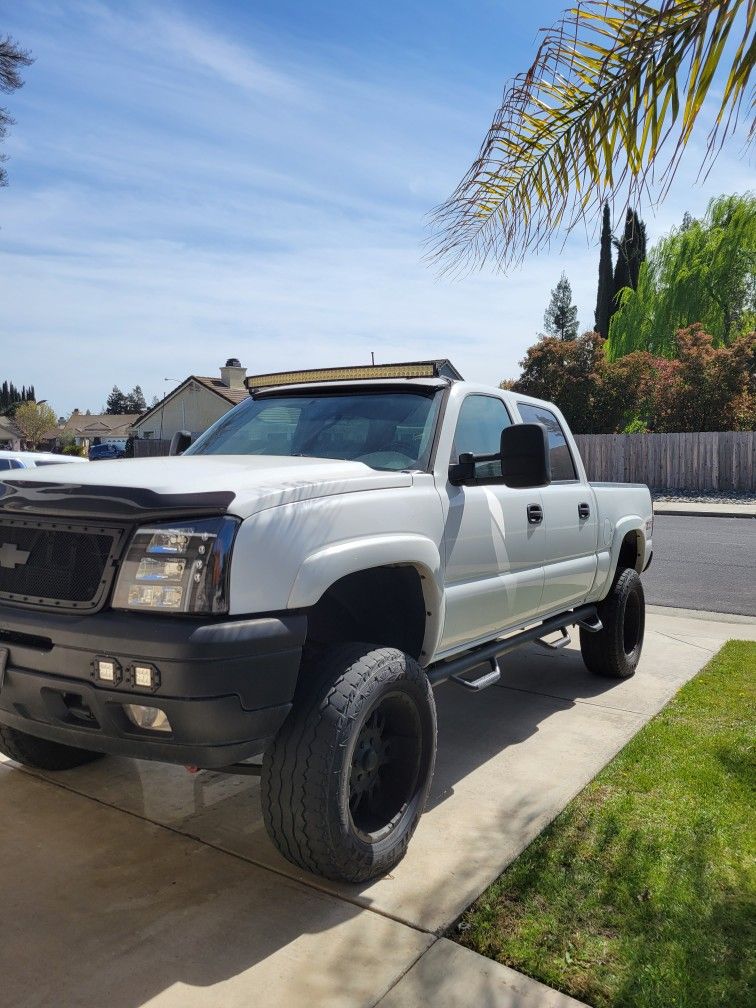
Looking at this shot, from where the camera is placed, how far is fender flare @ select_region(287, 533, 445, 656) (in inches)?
111

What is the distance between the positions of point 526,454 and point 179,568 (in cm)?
160

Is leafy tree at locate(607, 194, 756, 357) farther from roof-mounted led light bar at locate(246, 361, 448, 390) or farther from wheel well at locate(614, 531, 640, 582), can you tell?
roof-mounted led light bar at locate(246, 361, 448, 390)

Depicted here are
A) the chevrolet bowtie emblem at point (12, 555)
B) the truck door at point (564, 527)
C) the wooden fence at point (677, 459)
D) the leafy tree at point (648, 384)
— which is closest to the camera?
the chevrolet bowtie emblem at point (12, 555)

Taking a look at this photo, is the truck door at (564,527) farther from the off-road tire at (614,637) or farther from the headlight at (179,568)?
the headlight at (179,568)

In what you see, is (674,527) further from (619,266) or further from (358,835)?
(619,266)

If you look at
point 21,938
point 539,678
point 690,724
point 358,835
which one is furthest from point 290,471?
point 539,678

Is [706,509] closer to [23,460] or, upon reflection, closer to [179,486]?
[23,460]

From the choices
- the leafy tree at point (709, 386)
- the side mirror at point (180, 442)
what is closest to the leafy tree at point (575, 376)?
the leafy tree at point (709, 386)

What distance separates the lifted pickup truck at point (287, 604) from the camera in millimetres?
2619

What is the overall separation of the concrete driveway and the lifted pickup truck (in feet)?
0.71

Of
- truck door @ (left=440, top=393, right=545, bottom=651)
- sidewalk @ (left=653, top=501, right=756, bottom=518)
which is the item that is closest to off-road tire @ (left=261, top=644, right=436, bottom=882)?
truck door @ (left=440, top=393, right=545, bottom=651)

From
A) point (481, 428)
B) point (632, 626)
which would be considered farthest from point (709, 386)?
point (481, 428)

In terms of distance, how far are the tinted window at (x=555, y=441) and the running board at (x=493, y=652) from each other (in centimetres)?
89

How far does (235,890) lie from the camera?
3.09 m
